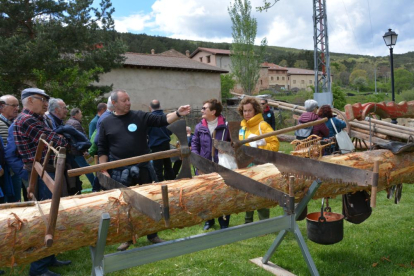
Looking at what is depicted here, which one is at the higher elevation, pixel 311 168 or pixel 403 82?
pixel 403 82

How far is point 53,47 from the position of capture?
527 inches

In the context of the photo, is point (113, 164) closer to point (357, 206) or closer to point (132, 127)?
point (132, 127)

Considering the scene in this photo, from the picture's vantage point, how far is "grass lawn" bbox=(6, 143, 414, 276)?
3.55m

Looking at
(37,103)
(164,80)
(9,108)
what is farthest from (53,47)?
(164,80)

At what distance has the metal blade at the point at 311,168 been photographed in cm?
287

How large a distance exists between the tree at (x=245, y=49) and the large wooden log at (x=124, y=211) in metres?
33.8

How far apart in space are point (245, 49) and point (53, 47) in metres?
25.6

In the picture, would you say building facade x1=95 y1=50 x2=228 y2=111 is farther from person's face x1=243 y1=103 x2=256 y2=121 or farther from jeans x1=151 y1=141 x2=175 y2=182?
person's face x1=243 y1=103 x2=256 y2=121

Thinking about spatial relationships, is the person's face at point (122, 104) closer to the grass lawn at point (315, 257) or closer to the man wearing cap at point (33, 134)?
the man wearing cap at point (33, 134)

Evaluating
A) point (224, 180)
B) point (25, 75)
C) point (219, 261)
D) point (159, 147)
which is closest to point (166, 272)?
point (219, 261)

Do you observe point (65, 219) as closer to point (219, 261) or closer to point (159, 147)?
point (219, 261)

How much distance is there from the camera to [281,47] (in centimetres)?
16175

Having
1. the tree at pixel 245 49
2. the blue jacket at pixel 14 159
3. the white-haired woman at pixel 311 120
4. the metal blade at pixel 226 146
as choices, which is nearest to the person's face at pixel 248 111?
the metal blade at pixel 226 146

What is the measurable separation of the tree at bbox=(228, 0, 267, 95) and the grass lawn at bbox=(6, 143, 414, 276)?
3277 centimetres
